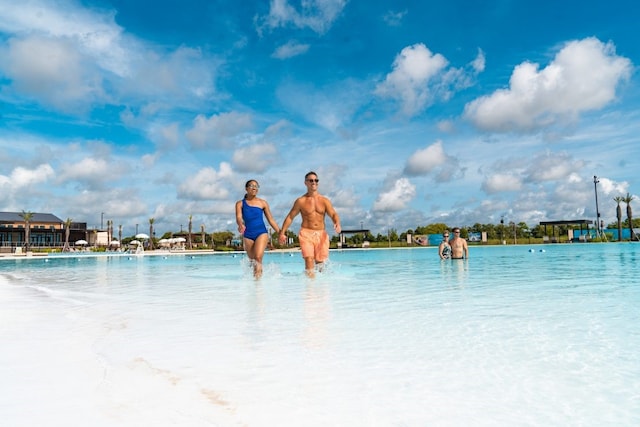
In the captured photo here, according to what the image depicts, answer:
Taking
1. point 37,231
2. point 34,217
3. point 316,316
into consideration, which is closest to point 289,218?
point 316,316

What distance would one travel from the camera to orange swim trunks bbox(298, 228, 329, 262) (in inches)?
356

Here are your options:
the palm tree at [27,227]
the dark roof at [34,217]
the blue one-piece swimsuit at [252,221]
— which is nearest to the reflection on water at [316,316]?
the blue one-piece swimsuit at [252,221]

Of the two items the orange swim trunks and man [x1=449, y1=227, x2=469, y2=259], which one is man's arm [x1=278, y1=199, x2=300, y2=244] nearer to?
the orange swim trunks

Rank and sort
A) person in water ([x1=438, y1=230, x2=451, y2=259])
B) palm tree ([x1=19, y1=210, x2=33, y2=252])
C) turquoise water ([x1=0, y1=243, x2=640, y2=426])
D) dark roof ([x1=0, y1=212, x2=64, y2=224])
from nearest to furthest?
turquoise water ([x1=0, y1=243, x2=640, y2=426]) → person in water ([x1=438, y1=230, x2=451, y2=259]) → palm tree ([x1=19, y1=210, x2=33, y2=252]) → dark roof ([x1=0, y1=212, x2=64, y2=224])

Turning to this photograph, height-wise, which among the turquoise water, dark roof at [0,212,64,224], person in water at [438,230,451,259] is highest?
dark roof at [0,212,64,224]

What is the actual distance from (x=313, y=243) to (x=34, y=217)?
69271 millimetres

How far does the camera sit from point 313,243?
361 inches

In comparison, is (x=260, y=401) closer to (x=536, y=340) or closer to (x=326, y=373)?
(x=326, y=373)

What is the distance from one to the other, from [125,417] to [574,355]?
270 cm

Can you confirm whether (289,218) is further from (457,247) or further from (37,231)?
(37,231)

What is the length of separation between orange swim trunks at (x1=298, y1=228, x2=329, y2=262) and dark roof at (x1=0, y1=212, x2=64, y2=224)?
218 feet

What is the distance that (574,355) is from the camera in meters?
3.04

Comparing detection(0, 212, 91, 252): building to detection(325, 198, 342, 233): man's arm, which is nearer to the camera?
detection(325, 198, 342, 233): man's arm

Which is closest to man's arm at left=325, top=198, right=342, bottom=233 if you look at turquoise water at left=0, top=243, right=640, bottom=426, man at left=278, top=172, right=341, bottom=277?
man at left=278, top=172, right=341, bottom=277
